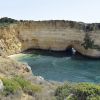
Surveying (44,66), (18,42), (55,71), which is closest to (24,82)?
(55,71)

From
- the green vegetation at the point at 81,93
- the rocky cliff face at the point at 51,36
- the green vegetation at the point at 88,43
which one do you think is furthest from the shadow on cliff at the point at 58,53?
the green vegetation at the point at 81,93

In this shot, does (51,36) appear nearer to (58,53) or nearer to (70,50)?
(58,53)

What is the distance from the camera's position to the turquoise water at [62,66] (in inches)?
1234

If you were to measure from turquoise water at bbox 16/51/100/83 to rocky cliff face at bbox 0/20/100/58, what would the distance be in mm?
1502

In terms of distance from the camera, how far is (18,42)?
47406mm

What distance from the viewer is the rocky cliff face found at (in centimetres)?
4484

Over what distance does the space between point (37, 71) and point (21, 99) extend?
2443 centimetres

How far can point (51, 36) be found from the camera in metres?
47.1

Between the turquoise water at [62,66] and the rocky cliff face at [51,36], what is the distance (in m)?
1.50

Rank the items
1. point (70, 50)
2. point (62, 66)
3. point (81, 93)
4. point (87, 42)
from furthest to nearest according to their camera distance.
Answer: point (70, 50), point (87, 42), point (62, 66), point (81, 93)

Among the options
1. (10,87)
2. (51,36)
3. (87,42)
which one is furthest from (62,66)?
(10,87)

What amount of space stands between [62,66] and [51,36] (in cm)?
1030

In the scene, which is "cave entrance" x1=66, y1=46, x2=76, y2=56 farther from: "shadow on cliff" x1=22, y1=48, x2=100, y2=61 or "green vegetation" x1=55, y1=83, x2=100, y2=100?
"green vegetation" x1=55, y1=83, x2=100, y2=100

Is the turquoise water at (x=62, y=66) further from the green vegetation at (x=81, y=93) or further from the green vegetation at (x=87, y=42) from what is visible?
the green vegetation at (x=81, y=93)
